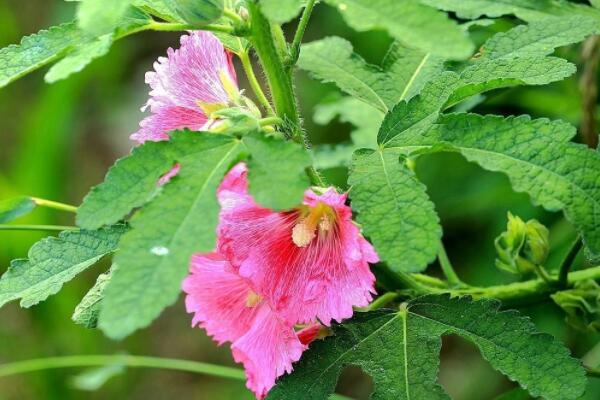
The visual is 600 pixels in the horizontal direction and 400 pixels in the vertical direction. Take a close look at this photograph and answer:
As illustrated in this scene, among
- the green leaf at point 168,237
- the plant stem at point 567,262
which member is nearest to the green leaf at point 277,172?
the green leaf at point 168,237

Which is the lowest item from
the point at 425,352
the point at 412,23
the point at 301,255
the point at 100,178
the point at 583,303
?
the point at 100,178

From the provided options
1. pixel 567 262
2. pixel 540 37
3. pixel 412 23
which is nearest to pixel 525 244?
pixel 567 262

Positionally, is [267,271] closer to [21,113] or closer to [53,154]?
[53,154]

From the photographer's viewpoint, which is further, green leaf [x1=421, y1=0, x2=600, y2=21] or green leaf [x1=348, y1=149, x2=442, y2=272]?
green leaf [x1=421, y1=0, x2=600, y2=21]

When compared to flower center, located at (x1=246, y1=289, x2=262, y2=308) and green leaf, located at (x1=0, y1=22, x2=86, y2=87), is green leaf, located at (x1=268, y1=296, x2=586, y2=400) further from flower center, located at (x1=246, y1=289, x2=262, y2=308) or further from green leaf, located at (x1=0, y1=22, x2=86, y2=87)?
green leaf, located at (x1=0, y1=22, x2=86, y2=87)

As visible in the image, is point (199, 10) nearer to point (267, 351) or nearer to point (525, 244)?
point (267, 351)

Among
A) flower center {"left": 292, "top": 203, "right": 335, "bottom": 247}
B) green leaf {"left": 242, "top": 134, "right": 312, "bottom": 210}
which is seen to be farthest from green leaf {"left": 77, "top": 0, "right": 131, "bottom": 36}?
flower center {"left": 292, "top": 203, "right": 335, "bottom": 247}
